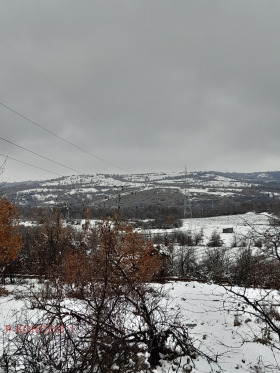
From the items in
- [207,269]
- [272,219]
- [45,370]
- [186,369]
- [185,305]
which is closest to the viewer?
[272,219]

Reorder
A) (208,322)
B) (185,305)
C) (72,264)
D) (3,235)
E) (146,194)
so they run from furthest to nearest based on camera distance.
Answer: (146,194)
(3,235)
(72,264)
(185,305)
(208,322)

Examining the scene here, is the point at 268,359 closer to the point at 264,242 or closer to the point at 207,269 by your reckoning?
the point at 264,242

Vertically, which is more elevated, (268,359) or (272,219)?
(272,219)

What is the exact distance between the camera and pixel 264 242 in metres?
4.77

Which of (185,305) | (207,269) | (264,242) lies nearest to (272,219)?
(264,242)

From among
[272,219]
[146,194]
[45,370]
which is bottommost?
[45,370]

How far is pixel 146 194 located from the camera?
577 ft

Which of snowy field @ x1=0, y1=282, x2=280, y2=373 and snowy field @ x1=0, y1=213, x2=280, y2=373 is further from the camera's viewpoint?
snowy field @ x1=0, y1=282, x2=280, y2=373

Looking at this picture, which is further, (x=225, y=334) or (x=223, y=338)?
(x=225, y=334)

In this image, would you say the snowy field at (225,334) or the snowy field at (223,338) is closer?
the snowy field at (225,334)

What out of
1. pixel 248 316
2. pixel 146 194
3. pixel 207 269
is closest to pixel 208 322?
pixel 248 316

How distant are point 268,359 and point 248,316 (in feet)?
9.82

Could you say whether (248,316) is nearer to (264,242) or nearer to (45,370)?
(264,242)

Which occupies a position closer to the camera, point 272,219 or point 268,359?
point 272,219
